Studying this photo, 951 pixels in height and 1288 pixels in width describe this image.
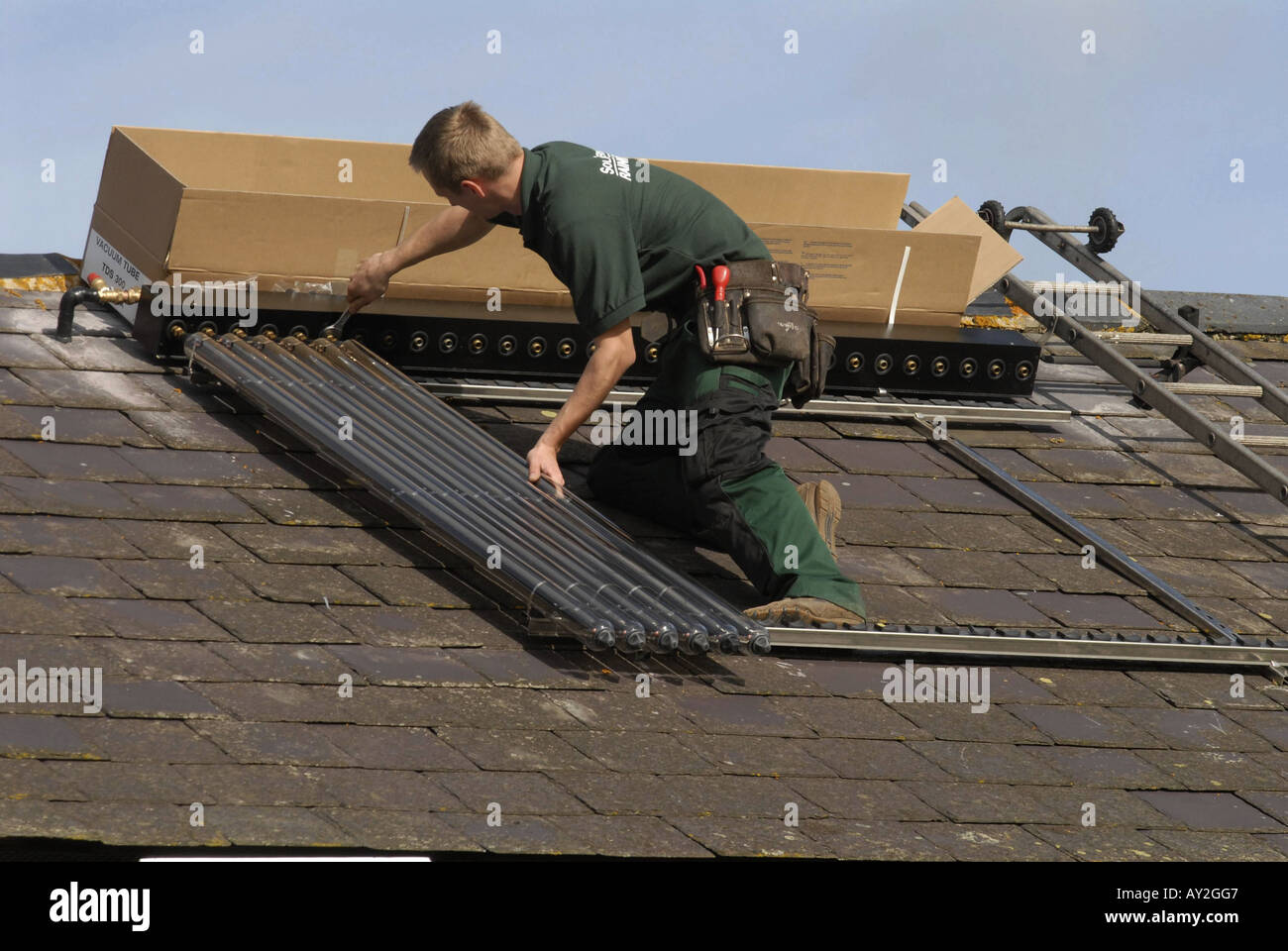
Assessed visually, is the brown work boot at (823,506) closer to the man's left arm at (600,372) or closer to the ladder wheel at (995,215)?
the man's left arm at (600,372)

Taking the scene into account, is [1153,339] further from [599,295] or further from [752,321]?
[599,295]

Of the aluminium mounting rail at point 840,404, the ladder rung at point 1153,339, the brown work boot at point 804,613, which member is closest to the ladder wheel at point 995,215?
the ladder rung at point 1153,339

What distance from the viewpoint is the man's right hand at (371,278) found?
21.5ft

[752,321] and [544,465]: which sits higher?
[752,321]

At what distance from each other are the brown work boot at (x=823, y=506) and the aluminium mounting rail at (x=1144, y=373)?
2098mm

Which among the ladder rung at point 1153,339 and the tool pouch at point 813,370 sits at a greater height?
the ladder rung at point 1153,339

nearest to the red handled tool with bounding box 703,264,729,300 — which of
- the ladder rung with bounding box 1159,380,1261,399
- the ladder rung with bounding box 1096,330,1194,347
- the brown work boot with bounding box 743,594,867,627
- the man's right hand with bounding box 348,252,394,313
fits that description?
the brown work boot with bounding box 743,594,867,627

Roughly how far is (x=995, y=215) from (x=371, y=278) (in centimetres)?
361

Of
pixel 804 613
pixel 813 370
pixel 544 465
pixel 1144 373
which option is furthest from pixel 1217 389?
pixel 544 465


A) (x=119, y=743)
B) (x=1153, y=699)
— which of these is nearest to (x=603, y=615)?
(x=119, y=743)

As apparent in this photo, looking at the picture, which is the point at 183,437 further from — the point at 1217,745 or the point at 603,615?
the point at 1217,745

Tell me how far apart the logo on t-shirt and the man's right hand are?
971 mm

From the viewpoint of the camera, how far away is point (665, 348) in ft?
20.8

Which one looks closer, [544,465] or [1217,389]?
[544,465]
